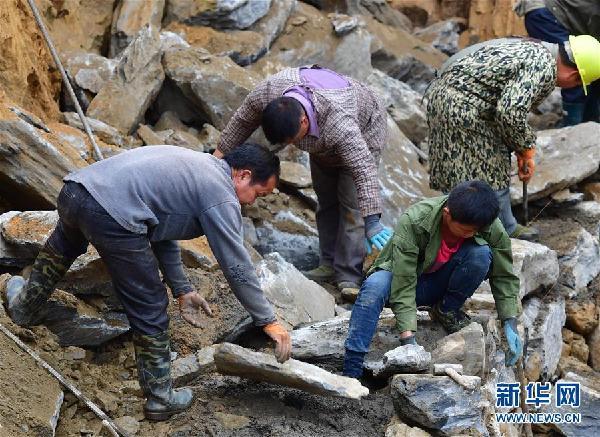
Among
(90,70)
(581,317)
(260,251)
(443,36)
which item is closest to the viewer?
(260,251)

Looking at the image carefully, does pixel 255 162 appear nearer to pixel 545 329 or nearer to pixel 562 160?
pixel 545 329

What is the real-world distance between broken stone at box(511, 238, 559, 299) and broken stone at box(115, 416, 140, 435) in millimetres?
2714

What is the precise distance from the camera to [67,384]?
3.46 meters

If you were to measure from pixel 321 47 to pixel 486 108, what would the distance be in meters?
3.33

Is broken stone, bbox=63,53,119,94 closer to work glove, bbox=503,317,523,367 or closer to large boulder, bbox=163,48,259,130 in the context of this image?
large boulder, bbox=163,48,259,130

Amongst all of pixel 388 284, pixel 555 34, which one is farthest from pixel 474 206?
pixel 555 34

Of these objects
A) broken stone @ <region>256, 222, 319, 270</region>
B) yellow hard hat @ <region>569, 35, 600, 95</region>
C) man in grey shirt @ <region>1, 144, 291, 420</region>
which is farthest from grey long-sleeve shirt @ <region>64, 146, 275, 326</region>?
yellow hard hat @ <region>569, 35, 600, 95</region>

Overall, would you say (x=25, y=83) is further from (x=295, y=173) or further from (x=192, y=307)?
(x=192, y=307)

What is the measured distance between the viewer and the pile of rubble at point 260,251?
3445 mm

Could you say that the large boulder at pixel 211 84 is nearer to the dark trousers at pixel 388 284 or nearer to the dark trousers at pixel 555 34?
the dark trousers at pixel 555 34

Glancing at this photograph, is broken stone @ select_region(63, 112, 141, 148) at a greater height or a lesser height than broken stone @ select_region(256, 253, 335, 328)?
greater

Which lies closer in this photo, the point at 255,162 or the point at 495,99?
the point at 255,162

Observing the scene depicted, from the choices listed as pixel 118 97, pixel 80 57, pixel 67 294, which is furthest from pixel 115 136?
pixel 67 294

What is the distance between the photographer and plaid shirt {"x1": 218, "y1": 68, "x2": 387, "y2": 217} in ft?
14.6
